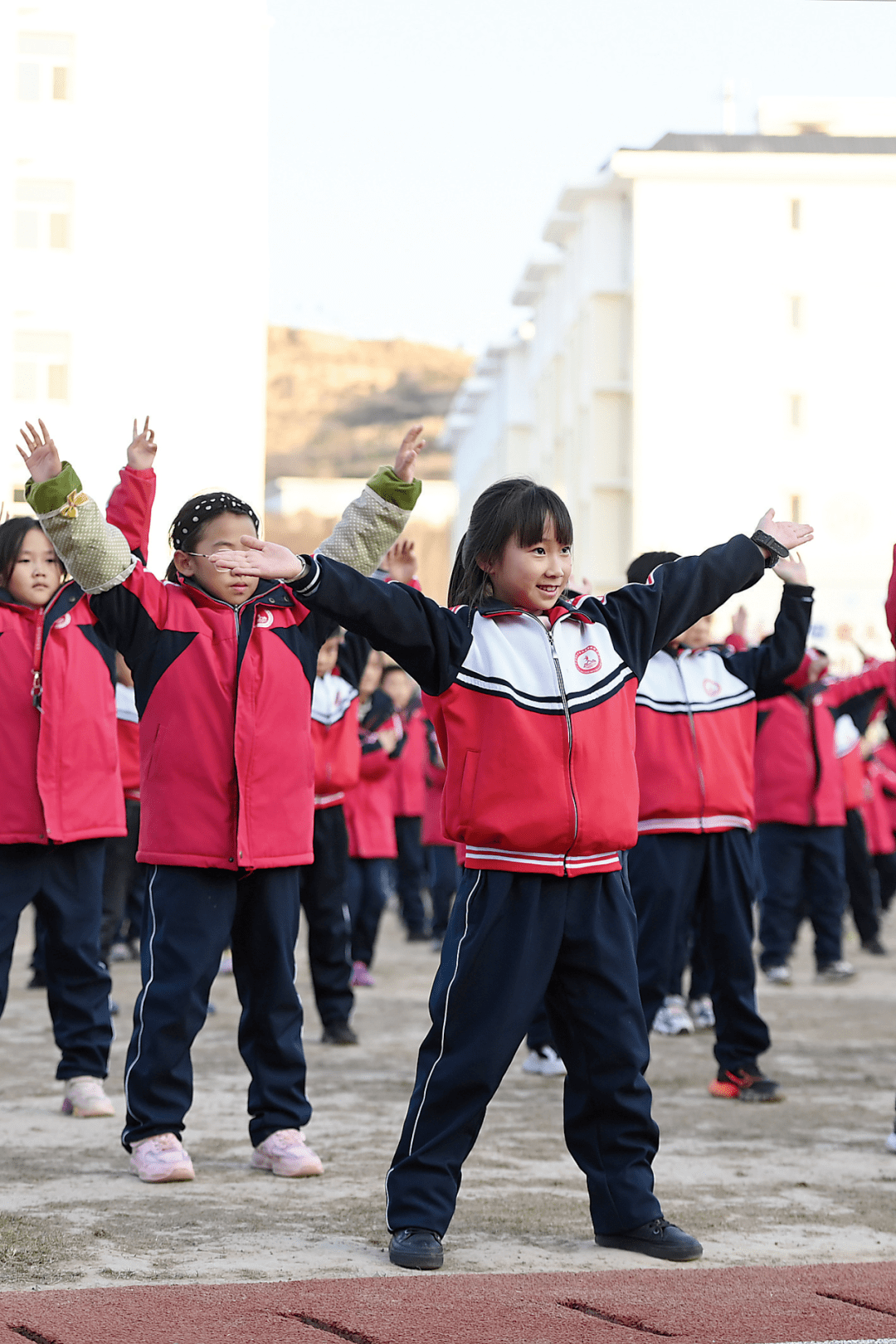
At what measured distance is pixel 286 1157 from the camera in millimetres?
4652

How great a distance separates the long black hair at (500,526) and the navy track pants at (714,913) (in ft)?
7.62

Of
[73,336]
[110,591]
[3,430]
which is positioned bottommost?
[110,591]

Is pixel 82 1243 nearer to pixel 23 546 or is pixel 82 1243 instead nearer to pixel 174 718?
pixel 174 718

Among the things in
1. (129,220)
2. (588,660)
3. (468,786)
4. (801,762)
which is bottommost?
(801,762)

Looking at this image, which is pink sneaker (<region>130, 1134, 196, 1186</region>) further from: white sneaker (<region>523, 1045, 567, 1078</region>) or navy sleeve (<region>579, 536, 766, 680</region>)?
white sneaker (<region>523, 1045, 567, 1078</region>)

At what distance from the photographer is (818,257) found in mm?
41281

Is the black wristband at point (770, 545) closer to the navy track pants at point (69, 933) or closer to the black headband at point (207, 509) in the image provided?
the black headband at point (207, 509)

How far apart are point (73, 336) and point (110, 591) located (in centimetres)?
3106

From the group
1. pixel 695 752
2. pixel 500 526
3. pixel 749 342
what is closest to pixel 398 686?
pixel 695 752

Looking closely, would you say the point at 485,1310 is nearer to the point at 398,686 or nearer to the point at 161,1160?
the point at 161,1160

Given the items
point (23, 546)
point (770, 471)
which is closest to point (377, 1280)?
point (23, 546)

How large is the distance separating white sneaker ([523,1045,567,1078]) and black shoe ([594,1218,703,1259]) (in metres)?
2.70

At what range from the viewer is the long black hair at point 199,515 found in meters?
4.73

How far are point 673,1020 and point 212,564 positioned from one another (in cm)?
399
